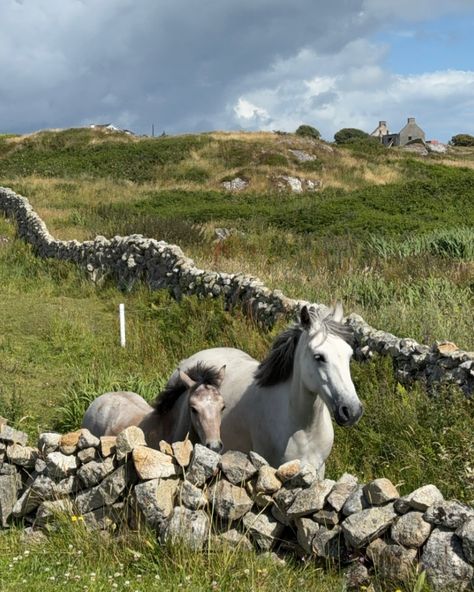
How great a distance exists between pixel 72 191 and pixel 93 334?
22.4 meters

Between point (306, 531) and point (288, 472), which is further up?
point (288, 472)

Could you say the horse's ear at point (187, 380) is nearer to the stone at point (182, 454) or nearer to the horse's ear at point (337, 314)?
the stone at point (182, 454)

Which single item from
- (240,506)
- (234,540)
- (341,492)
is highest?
(341,492)

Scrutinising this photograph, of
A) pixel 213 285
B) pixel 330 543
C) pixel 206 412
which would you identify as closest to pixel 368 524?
pixel 330 543

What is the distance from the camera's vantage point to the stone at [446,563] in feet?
14.3

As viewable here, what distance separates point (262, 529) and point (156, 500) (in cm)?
78

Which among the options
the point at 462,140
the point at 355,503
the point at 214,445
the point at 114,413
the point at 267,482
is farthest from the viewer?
the point at 462,140

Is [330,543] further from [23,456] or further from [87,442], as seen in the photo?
[23,456]

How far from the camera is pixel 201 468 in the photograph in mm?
5410

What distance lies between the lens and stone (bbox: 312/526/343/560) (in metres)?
4.92

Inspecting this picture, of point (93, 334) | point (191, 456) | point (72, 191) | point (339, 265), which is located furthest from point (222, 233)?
point (191, 456)

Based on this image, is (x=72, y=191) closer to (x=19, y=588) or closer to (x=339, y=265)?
(x=339, y=265)

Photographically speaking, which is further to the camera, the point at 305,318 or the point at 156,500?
the point at 305,318

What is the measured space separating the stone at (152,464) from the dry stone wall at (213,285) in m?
3.39
